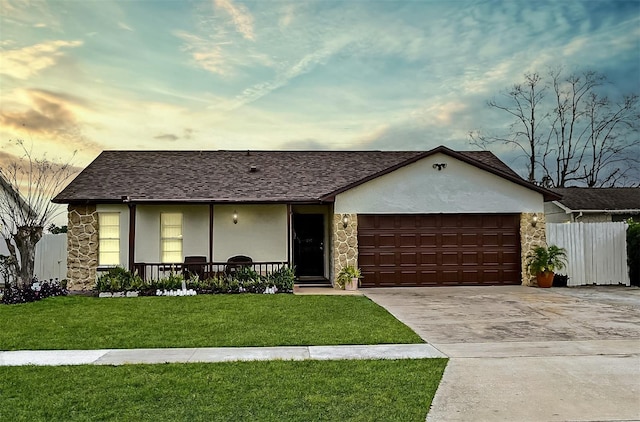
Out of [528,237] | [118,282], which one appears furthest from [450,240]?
[118,282]

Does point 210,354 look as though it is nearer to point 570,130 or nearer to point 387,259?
point 387,259

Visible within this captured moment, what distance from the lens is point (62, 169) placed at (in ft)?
56.3

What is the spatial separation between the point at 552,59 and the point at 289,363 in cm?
3236

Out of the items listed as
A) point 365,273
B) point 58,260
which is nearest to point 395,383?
point 365,273

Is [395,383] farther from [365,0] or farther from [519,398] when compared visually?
[365,0]

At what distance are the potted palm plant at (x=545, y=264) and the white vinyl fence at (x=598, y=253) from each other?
0.61m

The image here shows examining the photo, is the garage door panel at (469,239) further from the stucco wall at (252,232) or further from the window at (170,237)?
the window at (170,237)

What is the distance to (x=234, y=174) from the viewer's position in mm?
18922

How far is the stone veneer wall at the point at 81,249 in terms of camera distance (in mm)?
16594

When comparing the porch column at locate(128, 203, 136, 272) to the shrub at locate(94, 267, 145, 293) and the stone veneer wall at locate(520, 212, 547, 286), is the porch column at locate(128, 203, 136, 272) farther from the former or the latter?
the stone veneer wall at locate(520, 212, 547, 286)

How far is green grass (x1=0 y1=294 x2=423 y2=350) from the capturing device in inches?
339

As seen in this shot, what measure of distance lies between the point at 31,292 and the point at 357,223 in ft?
30.7

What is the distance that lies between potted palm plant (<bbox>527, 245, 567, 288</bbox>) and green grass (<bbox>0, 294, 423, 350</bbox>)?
6.21 meters

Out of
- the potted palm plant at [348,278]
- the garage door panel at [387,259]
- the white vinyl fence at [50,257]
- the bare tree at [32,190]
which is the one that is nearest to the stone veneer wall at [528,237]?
the garage door panel at [387,259]
